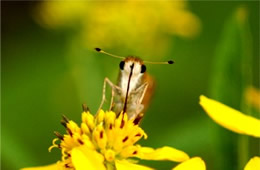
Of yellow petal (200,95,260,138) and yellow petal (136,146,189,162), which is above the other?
yellow petal (200,95,260,138)

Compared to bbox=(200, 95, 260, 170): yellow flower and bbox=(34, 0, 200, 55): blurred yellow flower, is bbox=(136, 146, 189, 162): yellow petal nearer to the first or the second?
bbox=(200, 95, 260, 170): yellow flower

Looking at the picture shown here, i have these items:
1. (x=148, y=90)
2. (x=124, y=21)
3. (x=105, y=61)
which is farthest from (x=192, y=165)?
(x=105, y=61)

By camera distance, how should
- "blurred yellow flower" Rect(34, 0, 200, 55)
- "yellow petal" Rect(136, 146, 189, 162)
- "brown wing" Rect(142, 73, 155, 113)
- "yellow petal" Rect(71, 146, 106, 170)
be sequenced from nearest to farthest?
1. "yellow petal" Rect(71, 146, 106, 170)
2. "yellow petal" Rect(136, 146, 189, 162)
3. "brown wing" Rect(142, 73, 155, 113)
4. "blurred yellow flower" Rect(34, 0, 200, 55)

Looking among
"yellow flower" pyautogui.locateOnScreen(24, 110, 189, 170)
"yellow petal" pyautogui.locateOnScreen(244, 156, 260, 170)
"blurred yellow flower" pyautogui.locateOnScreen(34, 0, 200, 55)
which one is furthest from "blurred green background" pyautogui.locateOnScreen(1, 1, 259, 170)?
"yellow petal" pyautogui.locateOnScreen(244, 156, 260, 170)

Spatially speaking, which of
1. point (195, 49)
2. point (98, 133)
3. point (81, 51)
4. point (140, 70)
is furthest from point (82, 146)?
point (195, 49)

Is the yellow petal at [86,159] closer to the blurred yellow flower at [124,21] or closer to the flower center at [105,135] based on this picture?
the flower center at [105,135]

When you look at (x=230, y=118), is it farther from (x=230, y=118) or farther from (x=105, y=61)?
(x=105, y=61)

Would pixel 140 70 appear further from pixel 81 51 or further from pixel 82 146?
pixel 81 51
